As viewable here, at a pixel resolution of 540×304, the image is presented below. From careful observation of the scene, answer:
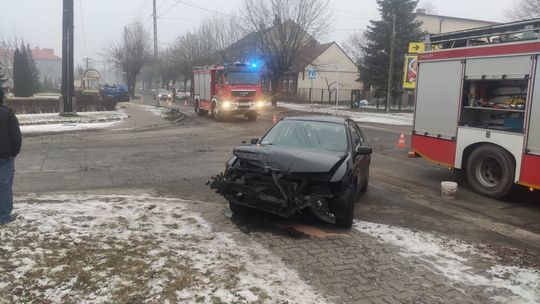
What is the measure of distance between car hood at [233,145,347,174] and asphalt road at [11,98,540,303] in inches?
35.3

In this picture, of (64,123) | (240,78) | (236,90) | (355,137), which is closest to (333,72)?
(240,78)

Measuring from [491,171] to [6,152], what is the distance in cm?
821

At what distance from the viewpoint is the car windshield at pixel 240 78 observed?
23234 mm

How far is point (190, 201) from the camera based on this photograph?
7.50 metres

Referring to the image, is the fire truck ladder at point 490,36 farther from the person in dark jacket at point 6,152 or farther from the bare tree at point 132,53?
the bare tree at point 132,53

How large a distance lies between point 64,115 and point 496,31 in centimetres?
2102

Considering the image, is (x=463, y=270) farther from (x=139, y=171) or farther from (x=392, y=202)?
(x=139, y=171)

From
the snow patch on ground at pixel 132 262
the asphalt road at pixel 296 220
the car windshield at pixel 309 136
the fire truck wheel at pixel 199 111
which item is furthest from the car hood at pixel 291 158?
the fire truck wheel at pixel 199 111

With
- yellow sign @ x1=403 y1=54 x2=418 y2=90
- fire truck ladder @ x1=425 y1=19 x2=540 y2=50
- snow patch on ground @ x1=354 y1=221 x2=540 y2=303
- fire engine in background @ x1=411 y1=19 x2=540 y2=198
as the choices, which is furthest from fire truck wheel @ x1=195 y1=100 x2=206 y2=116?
snow patch on ground @ x1=354 y1=221 x2=540 y2=303

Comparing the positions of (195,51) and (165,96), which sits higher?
(195,51)

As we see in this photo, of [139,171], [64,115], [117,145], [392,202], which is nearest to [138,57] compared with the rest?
[64,115]

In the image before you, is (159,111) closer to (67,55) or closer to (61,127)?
(67,55)

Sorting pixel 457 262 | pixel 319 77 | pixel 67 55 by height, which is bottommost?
pixel 457 262

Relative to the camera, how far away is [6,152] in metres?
5.71
